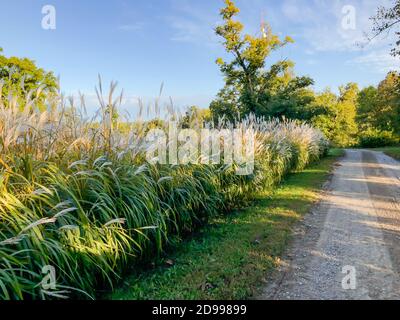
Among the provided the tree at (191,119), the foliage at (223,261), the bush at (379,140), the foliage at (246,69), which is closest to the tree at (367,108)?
the bush at (379,140)

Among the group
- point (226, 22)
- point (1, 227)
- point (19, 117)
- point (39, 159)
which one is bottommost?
point (1, 227)

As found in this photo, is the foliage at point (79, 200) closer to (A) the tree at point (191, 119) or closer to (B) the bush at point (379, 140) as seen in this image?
(A) the tree at point (191, 119)

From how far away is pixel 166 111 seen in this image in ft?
16.3

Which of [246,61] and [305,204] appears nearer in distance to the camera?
[305,204]

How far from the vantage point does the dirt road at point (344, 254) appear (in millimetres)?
3201

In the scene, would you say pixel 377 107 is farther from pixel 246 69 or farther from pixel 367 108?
pixel 246 69

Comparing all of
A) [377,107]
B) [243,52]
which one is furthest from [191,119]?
[377,107]

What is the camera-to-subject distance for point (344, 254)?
4.14 meters

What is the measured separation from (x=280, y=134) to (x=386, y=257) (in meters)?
6.92

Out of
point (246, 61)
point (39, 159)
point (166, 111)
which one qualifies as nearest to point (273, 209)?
point (166, 111)

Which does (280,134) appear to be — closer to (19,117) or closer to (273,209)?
(273,209)

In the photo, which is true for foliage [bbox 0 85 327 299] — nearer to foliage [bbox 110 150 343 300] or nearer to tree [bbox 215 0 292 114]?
foliage [bbox 110 150 343 300]

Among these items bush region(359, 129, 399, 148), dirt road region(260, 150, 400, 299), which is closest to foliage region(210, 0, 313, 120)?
dirt road region(260, 150, 400, 299)
